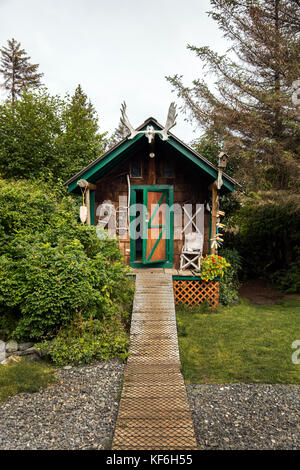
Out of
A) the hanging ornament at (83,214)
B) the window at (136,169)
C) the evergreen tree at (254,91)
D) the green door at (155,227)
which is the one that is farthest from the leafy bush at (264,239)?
the hanging ornament at (83,214)

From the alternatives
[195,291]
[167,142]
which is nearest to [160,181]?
[167,142]

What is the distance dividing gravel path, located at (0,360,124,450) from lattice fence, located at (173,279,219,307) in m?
4.13

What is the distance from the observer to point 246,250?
1381 cm

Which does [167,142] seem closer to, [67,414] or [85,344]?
[85,344]

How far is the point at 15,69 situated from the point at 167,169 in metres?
21.8

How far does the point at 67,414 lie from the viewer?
3.82 metres

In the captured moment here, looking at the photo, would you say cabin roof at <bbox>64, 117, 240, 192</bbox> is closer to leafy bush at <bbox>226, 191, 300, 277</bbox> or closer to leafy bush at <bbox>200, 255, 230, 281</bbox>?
leafy bush at <bbox>200, 255, 230, 281</bbox>

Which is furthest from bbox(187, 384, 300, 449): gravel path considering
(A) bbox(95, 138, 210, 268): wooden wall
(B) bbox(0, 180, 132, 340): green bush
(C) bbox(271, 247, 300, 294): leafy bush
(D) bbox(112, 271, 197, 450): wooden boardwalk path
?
(C) bbox(271, 247, 300, 294): leafy bush

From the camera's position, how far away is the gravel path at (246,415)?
11.0 ft

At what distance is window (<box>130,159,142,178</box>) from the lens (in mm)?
9625

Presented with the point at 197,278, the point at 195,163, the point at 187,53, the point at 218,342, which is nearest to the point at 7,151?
the point at 187,53

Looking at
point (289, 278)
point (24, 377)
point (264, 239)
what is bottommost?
point (24, 377)

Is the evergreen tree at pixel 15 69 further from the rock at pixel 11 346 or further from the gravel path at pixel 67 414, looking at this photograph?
the gravel path at pixel 67 414
